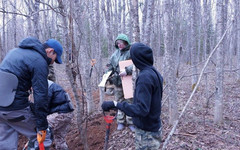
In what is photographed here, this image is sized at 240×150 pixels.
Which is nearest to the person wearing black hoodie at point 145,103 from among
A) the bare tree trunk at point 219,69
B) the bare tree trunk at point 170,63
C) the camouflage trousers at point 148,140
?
the camouflage trousers at point 148,140

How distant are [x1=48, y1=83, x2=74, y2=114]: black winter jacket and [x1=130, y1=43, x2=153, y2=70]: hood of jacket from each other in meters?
1.47

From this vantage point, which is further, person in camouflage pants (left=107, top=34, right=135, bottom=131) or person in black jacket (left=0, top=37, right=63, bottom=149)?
person in camouflage pants (left=107, top=34, right=135, bottom=131)

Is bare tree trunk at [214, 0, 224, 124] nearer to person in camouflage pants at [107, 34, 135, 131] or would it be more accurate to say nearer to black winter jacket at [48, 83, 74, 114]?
person in camouflage pants at [107, 34, 135, 131]

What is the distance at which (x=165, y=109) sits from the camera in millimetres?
5824

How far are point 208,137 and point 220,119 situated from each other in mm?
979

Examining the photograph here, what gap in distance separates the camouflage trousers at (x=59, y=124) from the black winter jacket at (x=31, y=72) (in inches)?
19.9

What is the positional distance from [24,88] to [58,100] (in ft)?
1.97

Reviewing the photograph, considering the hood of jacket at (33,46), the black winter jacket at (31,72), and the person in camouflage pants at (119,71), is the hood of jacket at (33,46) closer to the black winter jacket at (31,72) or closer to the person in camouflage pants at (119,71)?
the black winter jacket at (31,72)

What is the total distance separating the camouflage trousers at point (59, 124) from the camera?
121 inches

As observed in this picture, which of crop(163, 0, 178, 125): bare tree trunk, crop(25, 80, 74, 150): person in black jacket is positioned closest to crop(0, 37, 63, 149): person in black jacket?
crop(25, 80, 74, 150): person in black jacket

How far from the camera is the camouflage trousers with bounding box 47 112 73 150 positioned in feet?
10.1

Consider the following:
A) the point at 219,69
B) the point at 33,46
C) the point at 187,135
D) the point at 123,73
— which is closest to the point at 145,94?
the point at 33,46

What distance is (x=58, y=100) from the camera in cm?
306

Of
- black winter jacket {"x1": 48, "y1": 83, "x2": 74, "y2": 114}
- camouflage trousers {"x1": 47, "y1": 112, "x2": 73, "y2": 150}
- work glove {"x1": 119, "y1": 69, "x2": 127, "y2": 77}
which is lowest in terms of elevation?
camouflage trousers {"x1": 47, "y1": 112, "x2": 73, "y2": 150}
